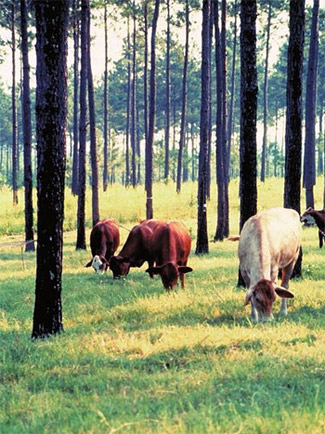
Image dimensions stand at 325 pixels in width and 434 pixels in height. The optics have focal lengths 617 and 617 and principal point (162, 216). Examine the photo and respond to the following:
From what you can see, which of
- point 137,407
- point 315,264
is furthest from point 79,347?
point 315,264

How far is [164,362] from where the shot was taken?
7879 millimetres

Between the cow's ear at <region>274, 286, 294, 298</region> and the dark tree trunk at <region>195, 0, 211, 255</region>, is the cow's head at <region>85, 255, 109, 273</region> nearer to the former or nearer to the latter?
the dark tree trunk at <region>195, 0, 211, 255</region>

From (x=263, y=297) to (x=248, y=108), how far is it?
16.2ft

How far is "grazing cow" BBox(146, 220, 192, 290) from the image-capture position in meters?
13.3

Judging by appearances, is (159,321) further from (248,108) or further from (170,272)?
(248,108)

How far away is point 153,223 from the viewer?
1647 cm

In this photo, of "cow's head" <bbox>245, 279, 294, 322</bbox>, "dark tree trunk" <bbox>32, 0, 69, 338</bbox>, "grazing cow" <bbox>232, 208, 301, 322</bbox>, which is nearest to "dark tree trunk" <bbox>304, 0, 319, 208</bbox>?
"grazing cow" <bbox>232, 208, 301, 322</bbox>

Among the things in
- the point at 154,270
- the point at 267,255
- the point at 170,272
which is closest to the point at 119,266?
the point at 154,270

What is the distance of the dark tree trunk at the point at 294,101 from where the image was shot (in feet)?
45.3

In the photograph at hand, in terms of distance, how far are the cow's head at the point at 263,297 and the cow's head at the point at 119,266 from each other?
6088 mm

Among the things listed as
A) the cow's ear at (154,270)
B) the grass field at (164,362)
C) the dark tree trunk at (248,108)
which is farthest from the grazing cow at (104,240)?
the dark tree trunk at (248,108)

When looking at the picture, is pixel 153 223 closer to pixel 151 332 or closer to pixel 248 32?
pixel 248 32

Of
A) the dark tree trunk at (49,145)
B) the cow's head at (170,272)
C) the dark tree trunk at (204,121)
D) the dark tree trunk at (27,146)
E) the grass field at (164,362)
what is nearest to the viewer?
the grass field at (164,362)

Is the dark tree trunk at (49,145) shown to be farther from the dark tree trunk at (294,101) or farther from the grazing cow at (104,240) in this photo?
the grazing cow at (104,240)
